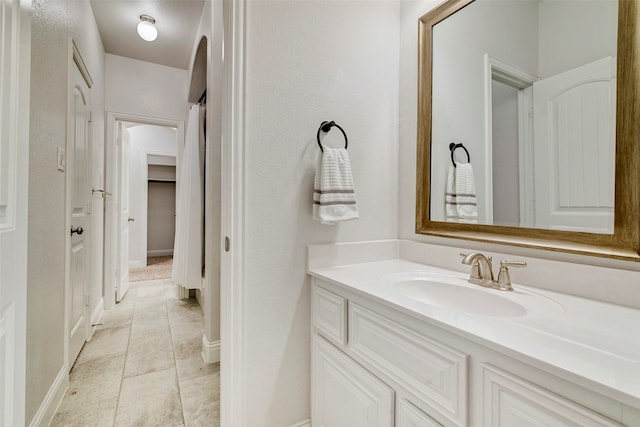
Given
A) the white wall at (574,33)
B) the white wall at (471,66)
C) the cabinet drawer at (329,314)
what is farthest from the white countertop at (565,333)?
the white wall at (574,33)

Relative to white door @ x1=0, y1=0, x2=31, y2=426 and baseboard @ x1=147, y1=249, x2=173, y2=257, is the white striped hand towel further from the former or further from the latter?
baseboard @ x1=147, y1=249, x2=173, y2=257

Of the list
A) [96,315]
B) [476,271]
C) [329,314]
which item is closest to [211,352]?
[329,314]

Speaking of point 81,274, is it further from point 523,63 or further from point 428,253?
point 523,63

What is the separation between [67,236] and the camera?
1.61 m

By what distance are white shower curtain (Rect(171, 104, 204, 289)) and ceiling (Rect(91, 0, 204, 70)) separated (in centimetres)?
75

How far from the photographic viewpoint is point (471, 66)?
1233 mm

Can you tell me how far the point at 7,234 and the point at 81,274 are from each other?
71.0 inches

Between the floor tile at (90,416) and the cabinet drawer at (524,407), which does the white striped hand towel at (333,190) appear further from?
the floor tile at (90,416)

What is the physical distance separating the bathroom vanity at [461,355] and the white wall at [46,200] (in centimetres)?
117

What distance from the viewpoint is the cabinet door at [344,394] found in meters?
0.82

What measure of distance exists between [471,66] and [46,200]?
202 centimetres

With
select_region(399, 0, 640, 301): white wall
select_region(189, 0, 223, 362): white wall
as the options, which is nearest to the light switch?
select_region(189, 0, 223, 362): white wall

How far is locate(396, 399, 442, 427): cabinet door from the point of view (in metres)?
0.69

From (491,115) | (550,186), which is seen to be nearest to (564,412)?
(550,186)
